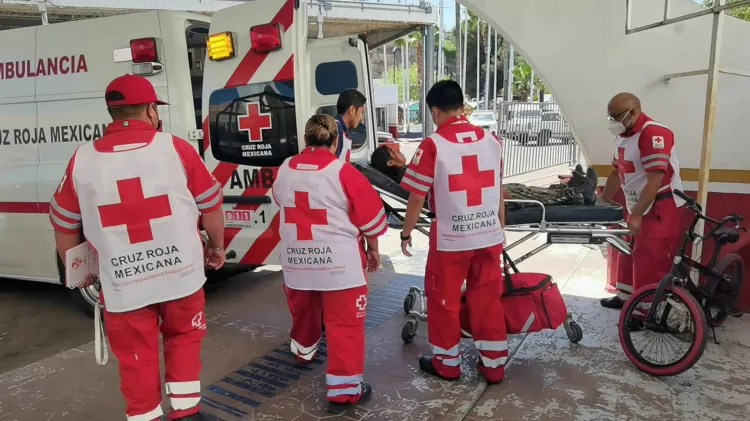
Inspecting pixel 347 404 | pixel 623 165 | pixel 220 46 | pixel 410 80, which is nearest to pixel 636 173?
pixel 623 165

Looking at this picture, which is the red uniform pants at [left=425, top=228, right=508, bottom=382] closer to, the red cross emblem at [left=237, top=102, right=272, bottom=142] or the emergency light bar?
the red cross emblem at [left=237, top=102, right=272, bottom=142]

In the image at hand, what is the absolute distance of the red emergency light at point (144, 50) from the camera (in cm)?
398

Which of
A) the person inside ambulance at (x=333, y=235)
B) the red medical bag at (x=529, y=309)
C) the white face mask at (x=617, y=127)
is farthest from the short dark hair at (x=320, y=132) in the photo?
the white face mask at (x=617, y=127)

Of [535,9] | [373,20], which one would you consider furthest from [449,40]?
[535,9]

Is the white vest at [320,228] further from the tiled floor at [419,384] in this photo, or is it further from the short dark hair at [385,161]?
the short dark hair at [385,161]

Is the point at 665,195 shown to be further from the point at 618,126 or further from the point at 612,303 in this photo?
the point at 612,303

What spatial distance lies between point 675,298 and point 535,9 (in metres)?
2.62

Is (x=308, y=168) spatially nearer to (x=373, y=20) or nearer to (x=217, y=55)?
(x=217, y=55)

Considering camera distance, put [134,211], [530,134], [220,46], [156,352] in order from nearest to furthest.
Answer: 1. [134,211]
2. [156,352]
3. [220,46]
4. [530,134]

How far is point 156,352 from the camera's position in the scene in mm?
2506

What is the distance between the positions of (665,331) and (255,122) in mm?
3077

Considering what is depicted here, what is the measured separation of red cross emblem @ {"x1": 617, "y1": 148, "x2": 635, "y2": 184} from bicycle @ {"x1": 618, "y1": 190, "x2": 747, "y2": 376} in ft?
1.13

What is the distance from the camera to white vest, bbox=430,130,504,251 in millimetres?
3023

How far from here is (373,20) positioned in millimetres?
11203
